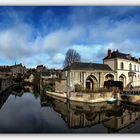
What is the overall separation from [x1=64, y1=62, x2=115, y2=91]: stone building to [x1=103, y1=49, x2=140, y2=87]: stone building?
0.13 meters

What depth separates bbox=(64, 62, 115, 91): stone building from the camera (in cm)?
563

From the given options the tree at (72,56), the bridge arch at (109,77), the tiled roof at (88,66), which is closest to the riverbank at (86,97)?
the bridge arch at (109,77)

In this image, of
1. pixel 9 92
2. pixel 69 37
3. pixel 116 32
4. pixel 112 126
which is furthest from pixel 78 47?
pixel 9 92

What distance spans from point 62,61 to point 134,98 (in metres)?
2.03

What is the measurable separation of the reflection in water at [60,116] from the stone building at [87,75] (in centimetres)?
43

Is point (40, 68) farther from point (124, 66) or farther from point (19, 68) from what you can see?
point (124, 66)

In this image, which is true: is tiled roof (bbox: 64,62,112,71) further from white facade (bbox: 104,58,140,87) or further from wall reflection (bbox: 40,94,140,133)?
wall reflection (bbox: 40,94,140,133)

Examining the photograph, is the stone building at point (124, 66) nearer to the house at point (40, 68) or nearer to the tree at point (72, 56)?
the tree at point (72, 56)

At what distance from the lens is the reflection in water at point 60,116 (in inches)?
189

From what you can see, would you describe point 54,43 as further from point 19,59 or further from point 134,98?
point 134,98

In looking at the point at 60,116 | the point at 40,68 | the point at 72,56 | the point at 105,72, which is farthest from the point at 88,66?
the point at 60,116

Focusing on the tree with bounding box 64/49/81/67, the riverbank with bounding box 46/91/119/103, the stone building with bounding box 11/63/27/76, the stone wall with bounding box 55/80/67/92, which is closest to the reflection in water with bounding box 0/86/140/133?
the riverbank with bounding box 46/91/119/103

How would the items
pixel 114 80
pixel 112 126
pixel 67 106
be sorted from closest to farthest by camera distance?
1. pixel 112 126
2. pixel 114 80
3. pixel 67 106

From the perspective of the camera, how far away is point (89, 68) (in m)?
5.90
